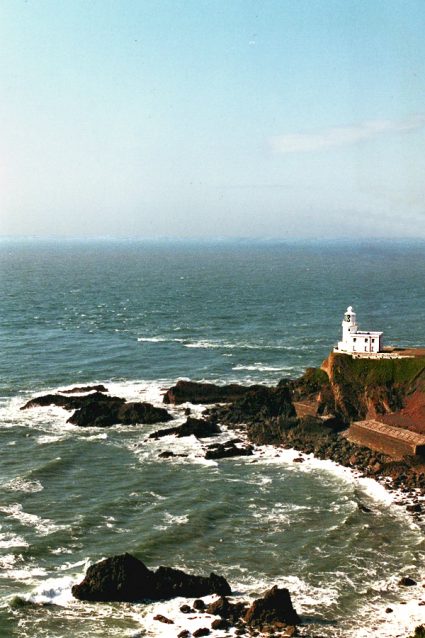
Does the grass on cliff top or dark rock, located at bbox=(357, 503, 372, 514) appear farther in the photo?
the grass on cliff top

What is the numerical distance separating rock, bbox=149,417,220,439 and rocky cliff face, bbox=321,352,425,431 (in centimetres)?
1137

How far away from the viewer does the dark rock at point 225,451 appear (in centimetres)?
6012

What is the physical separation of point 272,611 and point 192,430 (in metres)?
30.0

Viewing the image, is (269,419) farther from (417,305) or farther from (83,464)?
(417,305)

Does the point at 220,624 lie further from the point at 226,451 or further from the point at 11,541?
the point at 226,451

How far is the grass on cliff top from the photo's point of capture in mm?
67938

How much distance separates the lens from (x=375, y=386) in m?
68.1

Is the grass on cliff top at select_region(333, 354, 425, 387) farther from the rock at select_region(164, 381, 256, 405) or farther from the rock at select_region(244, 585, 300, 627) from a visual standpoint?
the rock at select_region(244, 585, 300, 627)

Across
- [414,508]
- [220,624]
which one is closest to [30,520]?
[220,624]

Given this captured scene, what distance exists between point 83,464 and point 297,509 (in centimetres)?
1723

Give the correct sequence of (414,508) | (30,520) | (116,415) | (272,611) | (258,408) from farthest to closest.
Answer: (258,408) → (116,415) → (414,508) → (30,520) → (272,611)

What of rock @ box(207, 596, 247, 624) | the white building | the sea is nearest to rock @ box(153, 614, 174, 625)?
the sea

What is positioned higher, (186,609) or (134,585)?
(134,585)

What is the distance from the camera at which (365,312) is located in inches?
5492
